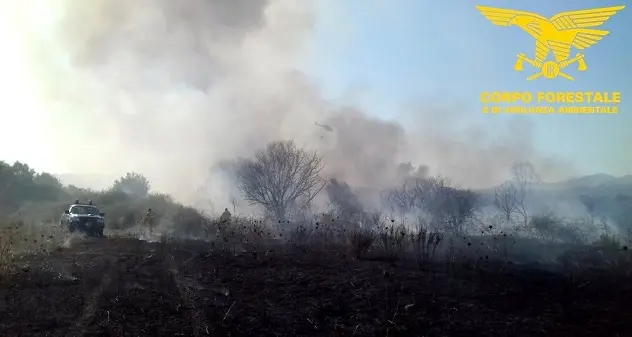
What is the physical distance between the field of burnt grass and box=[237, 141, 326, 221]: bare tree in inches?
916

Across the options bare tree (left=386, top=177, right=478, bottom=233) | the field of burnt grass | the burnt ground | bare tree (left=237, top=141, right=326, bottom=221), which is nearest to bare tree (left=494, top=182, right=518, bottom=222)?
bare tree (left=386, top=177, right=478, bottom=233)

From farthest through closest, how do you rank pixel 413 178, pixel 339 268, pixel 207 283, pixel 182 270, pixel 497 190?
1. pixel 413 178
2. pixel 497 190
3. pixel 182 270
4. pixel 339 268
5. pixel 207 283

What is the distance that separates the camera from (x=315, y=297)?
7840 millimetres

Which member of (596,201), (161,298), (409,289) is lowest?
(161,298)

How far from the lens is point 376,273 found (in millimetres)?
9297

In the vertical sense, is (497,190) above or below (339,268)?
above

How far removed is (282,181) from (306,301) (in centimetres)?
2804

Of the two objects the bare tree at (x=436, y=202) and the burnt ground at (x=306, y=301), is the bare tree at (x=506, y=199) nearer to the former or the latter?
the bare tree at (x=436, y=202)

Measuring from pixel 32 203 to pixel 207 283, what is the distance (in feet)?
126

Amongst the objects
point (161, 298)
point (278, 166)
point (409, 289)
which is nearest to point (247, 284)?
point (161, 298)

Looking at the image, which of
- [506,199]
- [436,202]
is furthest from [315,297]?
[506,199]

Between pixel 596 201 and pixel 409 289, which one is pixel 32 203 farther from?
pixel 596 201

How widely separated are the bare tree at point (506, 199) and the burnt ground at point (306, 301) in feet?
89.2

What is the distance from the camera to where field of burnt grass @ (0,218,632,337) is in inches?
254
